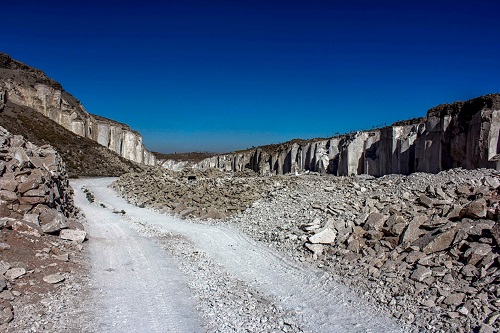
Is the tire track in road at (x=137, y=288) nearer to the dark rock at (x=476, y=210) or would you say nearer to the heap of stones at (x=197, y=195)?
the heap of stones at (x=197, y=195)

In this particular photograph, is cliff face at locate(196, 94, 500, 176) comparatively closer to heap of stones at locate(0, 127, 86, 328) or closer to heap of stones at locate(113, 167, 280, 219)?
heap of stones at locate(113, 167, 280, 219)

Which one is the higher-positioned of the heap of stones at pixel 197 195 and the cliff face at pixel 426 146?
the cliff face at pixel 426 146

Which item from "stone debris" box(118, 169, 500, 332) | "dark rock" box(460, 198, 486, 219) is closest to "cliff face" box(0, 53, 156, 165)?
"stone debris" box(118, 169, 500, 332)

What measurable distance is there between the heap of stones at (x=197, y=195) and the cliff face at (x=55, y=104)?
1623 inches

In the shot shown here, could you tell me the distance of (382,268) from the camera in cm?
888

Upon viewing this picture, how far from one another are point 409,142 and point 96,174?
4043 cm

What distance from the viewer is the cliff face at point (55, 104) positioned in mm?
63875

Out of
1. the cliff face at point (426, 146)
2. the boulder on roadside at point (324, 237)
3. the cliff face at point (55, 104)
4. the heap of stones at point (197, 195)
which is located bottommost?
the boulder on roadside at point (324, 237)

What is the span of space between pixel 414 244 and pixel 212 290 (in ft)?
16.9

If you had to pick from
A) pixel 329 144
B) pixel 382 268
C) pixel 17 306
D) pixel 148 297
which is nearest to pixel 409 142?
pixel 329 144

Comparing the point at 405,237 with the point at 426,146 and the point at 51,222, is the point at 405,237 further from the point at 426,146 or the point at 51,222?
the point at 426,146

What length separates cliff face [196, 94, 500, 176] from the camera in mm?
20703

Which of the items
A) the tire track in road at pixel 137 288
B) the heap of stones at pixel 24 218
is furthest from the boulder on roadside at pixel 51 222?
the tire track in road at pixel 137 288

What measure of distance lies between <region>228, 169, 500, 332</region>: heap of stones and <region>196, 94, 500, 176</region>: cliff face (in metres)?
5.39
